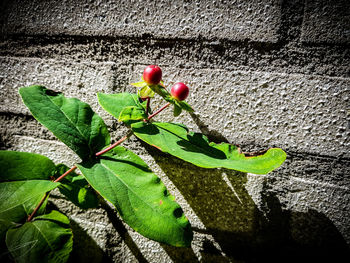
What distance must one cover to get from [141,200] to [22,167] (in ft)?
0.79

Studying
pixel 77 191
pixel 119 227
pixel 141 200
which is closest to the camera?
pixel 141 200

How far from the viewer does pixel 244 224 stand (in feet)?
1.72

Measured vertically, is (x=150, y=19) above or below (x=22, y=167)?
above

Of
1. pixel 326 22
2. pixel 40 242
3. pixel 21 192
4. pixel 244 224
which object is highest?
pixel 326 22

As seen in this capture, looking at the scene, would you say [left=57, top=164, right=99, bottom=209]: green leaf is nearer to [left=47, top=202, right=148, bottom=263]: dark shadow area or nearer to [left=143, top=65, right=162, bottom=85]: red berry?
[left=47, top=202, right=148, bottom=263]: dark shadow area

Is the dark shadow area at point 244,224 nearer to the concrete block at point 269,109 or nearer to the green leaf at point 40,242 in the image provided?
the concrete block at point 269,109

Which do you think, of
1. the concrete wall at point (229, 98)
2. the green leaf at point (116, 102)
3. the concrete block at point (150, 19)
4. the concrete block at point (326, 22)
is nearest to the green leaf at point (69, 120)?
the green leaf at point (116, 102)

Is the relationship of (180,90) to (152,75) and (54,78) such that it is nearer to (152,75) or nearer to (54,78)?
(152,75)

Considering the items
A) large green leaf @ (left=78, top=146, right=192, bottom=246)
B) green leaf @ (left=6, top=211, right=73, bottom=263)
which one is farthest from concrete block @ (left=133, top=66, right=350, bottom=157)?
green leaf @ (left=6, top=211, right=73, bottom=263)

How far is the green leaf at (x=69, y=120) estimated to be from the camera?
15.6 inches

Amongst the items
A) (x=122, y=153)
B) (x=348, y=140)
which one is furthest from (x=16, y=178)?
(x=348, y=140)

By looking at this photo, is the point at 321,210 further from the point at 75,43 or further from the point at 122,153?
the point at 75,43

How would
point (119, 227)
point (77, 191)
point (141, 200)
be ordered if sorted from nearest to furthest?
1. point (141, 200)
2. point (77, 191)
3. point (119, 227)

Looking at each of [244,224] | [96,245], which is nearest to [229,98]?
[244,224]
